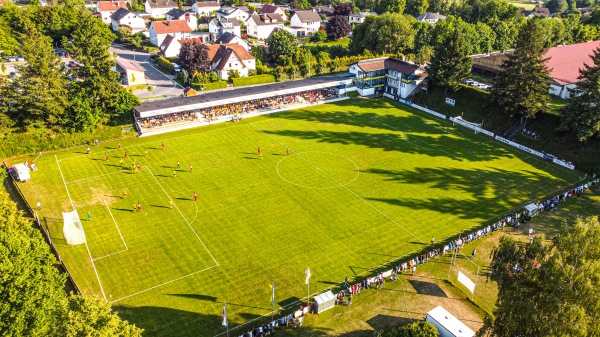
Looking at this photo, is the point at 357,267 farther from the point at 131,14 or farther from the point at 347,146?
the point at 131,14

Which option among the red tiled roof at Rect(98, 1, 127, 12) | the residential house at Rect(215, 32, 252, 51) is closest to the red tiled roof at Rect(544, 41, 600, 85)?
the residential house at Rect(215, 32, 252, 51)

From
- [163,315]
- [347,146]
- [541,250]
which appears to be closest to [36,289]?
[163,315]

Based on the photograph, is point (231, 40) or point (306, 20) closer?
point (231, 40)

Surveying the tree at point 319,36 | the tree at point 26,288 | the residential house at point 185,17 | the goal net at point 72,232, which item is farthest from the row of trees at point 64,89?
the residential house at point 185,17

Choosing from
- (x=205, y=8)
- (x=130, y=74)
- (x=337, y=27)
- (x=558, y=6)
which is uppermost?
(x=558, y=6)

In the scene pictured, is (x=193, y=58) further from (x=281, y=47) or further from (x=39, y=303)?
(x=39, y=303)

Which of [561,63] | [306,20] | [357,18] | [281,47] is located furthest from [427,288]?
[357,18]

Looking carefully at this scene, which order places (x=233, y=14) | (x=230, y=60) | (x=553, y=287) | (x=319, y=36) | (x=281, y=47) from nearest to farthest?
(x=553, y=287)
(x=230, y=60)
(x=281, y=47)
(x=319, y=36)
(x=233, y=14)
